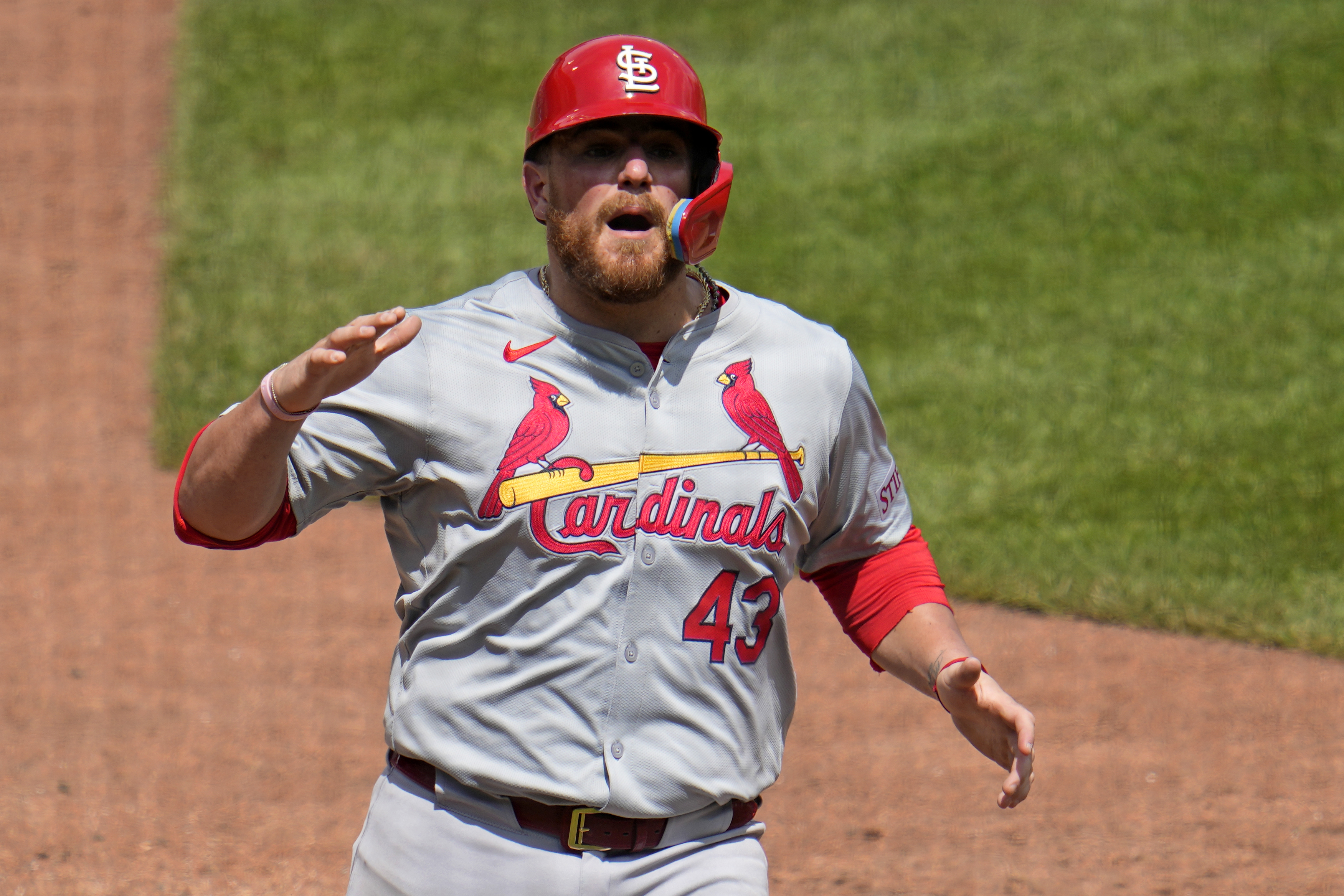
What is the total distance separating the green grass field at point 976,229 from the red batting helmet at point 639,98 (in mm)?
4930

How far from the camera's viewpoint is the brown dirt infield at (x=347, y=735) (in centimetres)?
519

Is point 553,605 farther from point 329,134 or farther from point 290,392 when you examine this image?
point 329,134

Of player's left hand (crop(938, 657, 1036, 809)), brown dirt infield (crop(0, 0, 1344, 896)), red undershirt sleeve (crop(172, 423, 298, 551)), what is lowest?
brown dirt infield (crop(0, 0, 1344, 896))

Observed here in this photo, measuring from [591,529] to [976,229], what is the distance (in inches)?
331

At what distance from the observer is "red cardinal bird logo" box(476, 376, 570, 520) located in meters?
2.67

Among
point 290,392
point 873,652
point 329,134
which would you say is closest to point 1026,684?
point 873,652

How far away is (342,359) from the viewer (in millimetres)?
2336

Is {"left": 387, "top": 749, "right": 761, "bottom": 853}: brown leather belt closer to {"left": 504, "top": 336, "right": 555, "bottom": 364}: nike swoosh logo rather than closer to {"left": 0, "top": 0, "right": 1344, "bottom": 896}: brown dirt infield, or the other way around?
{"left": 504, "top": 336, "right": 555, "bottom": 364}: nike swoosh logo

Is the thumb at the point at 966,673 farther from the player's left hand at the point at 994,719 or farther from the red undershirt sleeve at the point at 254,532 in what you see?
the red undershirt sleeve at the point at 254,532

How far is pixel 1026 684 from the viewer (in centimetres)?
652

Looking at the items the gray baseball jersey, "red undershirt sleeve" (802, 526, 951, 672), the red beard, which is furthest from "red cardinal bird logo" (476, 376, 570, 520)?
"red undershirt sleeve" (802, 526, 951, 672)

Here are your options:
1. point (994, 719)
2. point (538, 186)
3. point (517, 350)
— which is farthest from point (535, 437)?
point (994, 719)

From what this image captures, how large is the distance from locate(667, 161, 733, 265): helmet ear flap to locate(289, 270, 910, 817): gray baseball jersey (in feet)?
0.54

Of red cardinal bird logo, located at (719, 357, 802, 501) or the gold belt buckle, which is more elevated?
red cardinal bird logo, located at (719, 357, 802, 501)
